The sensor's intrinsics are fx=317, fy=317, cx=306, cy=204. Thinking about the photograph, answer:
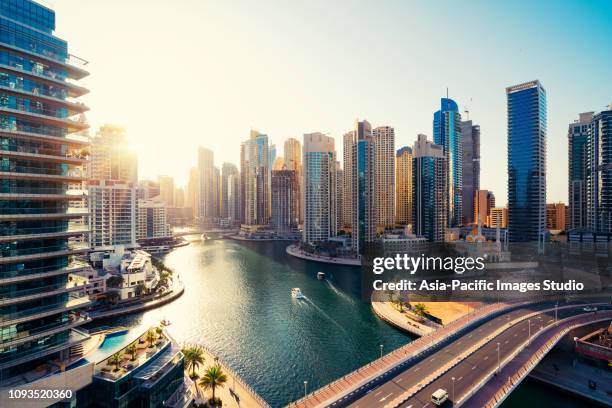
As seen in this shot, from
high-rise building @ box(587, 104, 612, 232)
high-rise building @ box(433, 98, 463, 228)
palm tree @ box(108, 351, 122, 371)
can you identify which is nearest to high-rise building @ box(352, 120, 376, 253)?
high-rise building @ box(587, 104, 612, 232)

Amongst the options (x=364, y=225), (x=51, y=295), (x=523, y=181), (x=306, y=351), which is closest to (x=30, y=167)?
(x=51, y=295)

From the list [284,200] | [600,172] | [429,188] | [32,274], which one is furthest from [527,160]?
[32,274]

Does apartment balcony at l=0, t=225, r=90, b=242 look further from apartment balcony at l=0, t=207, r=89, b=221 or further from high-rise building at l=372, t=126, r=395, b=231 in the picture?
high-rise building at l=372, t=126, r=395, b=231

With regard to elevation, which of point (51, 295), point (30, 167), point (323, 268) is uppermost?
point (30, 167)

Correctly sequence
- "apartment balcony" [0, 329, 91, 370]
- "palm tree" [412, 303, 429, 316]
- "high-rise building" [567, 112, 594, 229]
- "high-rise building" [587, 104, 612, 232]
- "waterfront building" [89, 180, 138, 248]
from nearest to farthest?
"apartment balcony" [0, 329, 91, 370] → "palm tree" [412, 303, 429, 316] → "waterfront building" [89, 180, 138, 248] → "high-rise building" [587, 104, 612, 232] → "high-rise building" [567, 112, 594, 229]

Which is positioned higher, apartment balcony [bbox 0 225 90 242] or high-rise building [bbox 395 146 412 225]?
high-rise building [bbox 395 146 412 225]

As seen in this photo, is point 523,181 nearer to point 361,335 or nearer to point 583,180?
point 583,180

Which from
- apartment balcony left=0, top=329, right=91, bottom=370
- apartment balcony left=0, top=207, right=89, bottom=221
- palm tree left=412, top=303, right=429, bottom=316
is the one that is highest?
apartment balcony left=0, top=207, right=89, bottom=221

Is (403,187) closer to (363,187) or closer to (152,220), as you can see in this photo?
(363,187)
